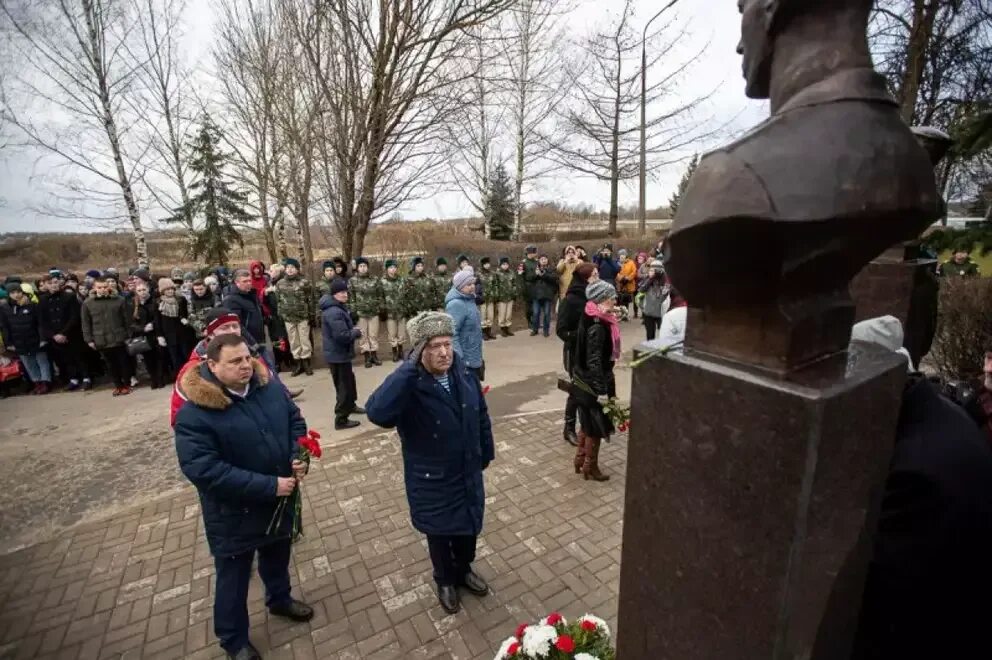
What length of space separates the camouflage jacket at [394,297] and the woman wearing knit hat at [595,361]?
17.2ft

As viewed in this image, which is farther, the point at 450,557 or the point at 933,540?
the point at 450,557

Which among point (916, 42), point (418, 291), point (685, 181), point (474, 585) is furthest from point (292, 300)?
point (685, 181)

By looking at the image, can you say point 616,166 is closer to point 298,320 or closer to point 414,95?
point 414,95

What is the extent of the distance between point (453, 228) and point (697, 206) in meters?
20.6

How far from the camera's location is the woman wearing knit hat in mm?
4312

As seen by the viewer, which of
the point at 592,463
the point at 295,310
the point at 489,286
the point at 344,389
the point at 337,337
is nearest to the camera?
the point at 592,463

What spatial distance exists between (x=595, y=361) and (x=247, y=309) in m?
5.03

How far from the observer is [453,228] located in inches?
837

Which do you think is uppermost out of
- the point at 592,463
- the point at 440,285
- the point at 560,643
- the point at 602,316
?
the point at 602,316

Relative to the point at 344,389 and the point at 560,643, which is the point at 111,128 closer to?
the point at 344,389

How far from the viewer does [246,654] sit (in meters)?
2.76

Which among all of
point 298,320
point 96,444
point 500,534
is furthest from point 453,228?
point 500,534

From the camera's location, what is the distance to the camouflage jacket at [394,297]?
912cm

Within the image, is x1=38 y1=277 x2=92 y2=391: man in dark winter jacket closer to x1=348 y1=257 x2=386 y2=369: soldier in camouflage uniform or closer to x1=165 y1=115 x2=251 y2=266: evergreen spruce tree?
x1=348 y1=257 x2=386 y2=369: soldier in camouflage uniform
